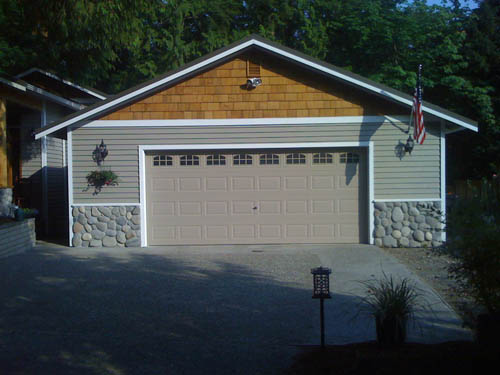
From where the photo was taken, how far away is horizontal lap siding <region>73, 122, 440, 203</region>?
39.2 feet

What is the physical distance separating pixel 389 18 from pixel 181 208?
55.9ft

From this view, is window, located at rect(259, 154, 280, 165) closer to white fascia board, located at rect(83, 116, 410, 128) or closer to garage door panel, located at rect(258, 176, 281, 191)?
garage door panel, located at rect(258, 176, 281, 191)

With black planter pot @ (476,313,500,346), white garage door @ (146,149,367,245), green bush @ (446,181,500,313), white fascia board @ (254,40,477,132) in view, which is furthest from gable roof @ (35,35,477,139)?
black planter pot @ (476,313,500,346)

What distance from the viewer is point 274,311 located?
22.2 feet

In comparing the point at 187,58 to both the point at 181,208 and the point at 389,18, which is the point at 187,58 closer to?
the point at 389,18

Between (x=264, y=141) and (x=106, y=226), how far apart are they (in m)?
4.13

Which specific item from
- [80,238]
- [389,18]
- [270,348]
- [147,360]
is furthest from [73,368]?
[389,18]

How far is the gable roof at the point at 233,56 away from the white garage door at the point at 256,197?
4.79 ft

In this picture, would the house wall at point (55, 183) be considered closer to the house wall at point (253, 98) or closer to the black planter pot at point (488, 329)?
the house wall at point (253, 98)

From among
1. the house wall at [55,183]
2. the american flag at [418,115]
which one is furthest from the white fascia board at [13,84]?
the american flag at [418,115]

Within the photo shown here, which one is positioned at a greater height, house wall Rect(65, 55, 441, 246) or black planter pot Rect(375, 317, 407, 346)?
house wall Rect(65, 55, 441, 246)

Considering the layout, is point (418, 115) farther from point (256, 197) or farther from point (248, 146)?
point (256, 197)

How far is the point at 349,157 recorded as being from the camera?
Result: 1223cm

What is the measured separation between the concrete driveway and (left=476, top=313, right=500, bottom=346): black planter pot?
1.10 meters
